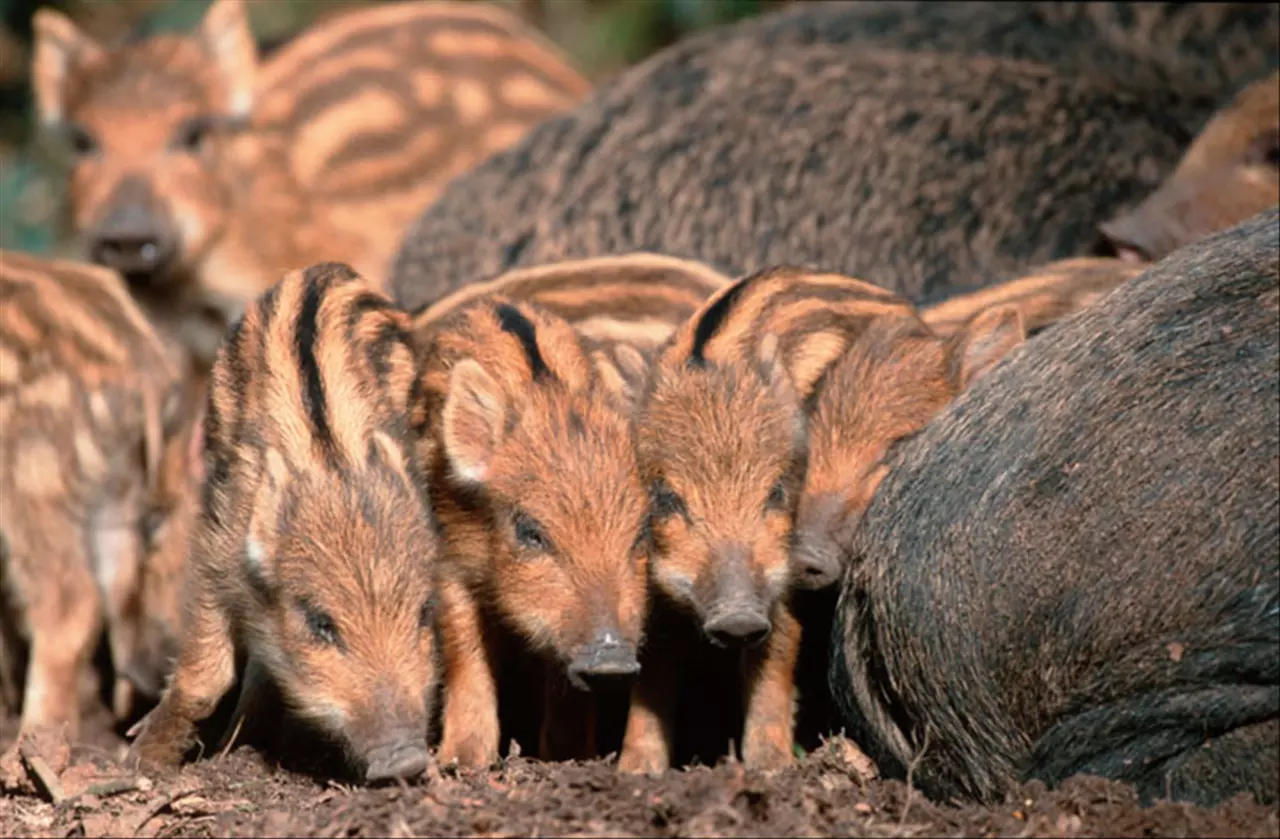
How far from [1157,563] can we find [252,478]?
4.86 ft

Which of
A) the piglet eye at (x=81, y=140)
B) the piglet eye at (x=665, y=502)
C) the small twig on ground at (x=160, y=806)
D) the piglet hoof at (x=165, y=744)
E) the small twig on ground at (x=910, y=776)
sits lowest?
the piglet hoof at (x=165, y=744)

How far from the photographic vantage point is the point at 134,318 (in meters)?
→ 5.50

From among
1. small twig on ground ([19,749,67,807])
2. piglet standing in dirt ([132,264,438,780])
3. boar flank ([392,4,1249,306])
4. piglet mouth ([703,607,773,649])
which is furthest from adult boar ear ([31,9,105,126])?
piglet mouth ([703,607,773,649])

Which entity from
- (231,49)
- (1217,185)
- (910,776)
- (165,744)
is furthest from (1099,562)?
(231,49)

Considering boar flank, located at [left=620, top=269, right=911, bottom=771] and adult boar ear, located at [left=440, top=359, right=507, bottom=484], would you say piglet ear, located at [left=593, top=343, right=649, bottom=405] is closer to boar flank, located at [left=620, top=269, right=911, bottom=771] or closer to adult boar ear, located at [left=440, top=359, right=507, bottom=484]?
boar flank, located at [left=620, top=269, right=911, bottom=771]

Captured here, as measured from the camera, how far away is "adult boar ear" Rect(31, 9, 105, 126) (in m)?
6.52

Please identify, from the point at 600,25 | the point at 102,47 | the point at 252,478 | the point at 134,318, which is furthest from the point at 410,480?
the point at 600,25

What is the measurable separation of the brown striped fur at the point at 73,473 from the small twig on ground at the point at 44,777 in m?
0.82

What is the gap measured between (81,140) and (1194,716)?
4.25 meters

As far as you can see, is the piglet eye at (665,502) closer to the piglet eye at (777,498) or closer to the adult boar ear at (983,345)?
the piglet eye at (777,498)

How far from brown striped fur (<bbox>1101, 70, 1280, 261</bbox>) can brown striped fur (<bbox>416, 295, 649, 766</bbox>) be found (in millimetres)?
1565

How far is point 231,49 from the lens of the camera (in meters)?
6.72

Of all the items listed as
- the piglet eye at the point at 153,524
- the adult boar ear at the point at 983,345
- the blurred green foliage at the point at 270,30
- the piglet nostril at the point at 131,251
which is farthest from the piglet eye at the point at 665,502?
the blurred green foliage at the point at 270,30

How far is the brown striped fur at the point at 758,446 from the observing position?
3.60 metres
